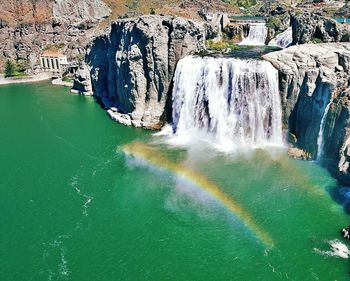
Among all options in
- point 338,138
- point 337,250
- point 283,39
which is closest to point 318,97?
point 338,138

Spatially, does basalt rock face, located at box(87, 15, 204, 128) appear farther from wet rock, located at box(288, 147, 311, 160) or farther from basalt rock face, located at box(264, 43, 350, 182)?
wet rock, located at box(288, 147, 311, 160)

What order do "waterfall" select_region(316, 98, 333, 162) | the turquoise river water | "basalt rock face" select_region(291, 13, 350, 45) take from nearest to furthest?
the turquoise river water < "waterfall" select_region(316, 98, 333, 162) < "basalt rock face" select_region(291, 13, 350, 45)

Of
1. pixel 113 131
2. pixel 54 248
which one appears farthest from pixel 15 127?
pixel 54 248

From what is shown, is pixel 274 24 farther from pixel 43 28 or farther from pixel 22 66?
pixel 43 28

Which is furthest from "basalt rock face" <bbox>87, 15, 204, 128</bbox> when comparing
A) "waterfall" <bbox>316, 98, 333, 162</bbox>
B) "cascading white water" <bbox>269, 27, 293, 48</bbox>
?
"waterfall" <bbox>316, 98, 333, 162</bbox>

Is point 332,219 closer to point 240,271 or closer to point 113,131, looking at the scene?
point 240,271
